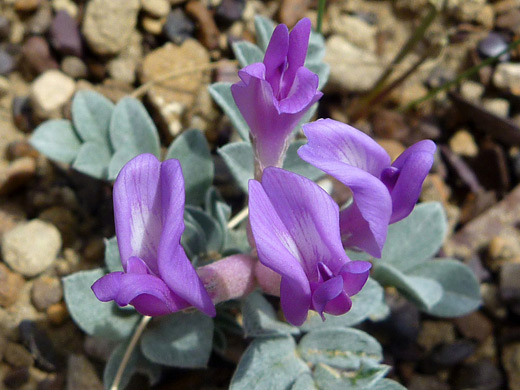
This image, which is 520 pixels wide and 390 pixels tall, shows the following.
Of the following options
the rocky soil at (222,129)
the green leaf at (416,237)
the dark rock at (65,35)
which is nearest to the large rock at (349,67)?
the rocky soil at (222,129)

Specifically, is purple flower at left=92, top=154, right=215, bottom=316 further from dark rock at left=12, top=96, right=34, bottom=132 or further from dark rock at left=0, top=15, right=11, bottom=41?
dark rock at left=0, top=15, right=11, bottom=41

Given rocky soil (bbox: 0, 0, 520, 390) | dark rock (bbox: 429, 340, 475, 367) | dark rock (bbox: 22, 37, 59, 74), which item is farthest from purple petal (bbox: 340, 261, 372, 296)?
dark rock (bbox: 22, 37, 59, 74)

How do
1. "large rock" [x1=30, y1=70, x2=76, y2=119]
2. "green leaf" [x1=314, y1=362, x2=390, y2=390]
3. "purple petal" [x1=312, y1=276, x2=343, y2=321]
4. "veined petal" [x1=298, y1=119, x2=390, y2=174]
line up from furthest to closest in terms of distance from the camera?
"large rock" [x1=30, y1=70, x2=76, y2=119]
"green leaf" [x1=314, y1=362, x2=390, y2=390]
"veined petal" [x1=298, y1=119, x2=390, y2=174]
"purple petal" [x1=312, y1=276, x2=343, y2=321]

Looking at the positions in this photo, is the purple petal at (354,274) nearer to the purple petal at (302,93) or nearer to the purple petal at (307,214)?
the purple petal at (307,214)

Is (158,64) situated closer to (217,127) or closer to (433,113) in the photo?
(217,127)

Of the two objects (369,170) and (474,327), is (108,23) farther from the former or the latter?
(474,327)

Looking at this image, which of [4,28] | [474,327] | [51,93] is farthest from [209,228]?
[4,28]

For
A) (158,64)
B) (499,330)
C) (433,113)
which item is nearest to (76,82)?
(158,64)
